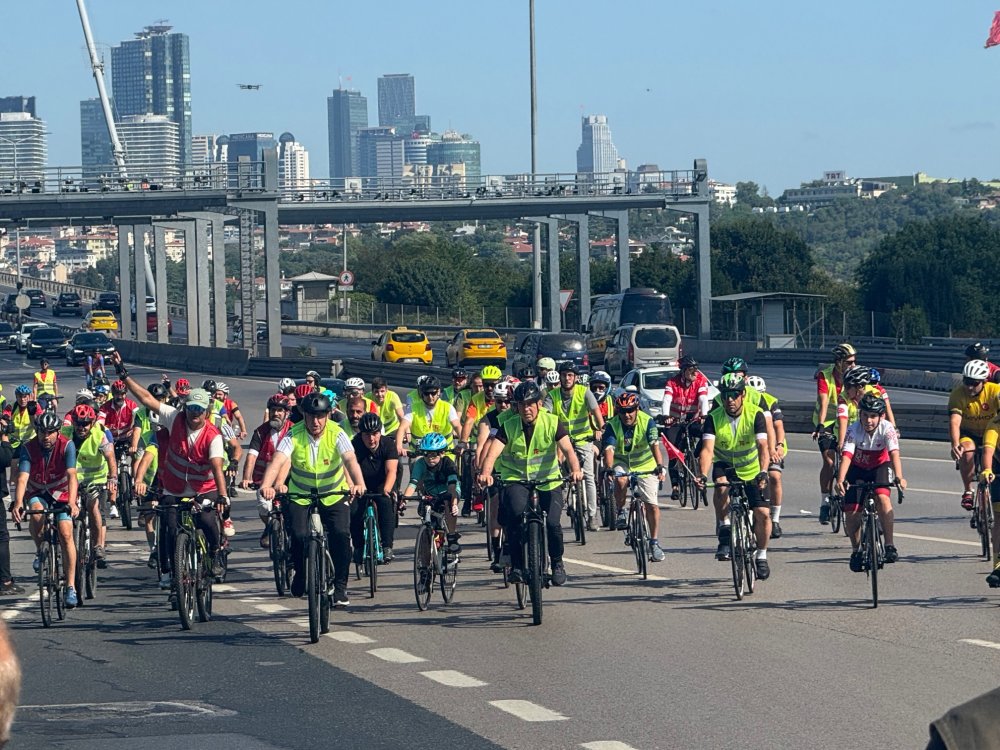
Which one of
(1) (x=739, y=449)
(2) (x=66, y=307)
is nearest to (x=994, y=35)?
(1) (x=739, y=449)

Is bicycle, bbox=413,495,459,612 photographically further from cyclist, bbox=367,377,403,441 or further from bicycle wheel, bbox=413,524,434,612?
cyclist, bbox=367,377,403,441

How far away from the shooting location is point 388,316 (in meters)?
111

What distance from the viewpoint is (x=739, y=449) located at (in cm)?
1466

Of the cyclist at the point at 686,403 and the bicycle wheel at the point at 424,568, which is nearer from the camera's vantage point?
the bicycle wheel at the point at 424,568

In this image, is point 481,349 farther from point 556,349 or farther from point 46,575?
point 46,575

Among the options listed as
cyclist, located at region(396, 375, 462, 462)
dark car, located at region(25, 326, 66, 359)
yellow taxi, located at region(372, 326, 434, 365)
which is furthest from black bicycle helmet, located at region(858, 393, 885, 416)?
dark car, located at region(25, 326, 66, 359)

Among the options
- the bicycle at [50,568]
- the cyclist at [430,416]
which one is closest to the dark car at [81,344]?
the cyclist at [430,416]

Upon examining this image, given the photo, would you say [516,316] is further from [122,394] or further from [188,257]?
[122,394]

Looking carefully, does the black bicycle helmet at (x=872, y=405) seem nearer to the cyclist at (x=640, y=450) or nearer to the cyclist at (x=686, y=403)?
the cyclist at (x=640, y=450)

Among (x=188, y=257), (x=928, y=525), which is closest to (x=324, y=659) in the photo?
(x=928, y=525)

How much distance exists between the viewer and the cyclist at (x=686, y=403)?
853 inches

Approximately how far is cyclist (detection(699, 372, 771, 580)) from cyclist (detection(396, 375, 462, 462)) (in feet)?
15.1

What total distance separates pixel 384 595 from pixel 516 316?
3309 inches

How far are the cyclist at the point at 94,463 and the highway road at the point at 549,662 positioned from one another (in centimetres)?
66
